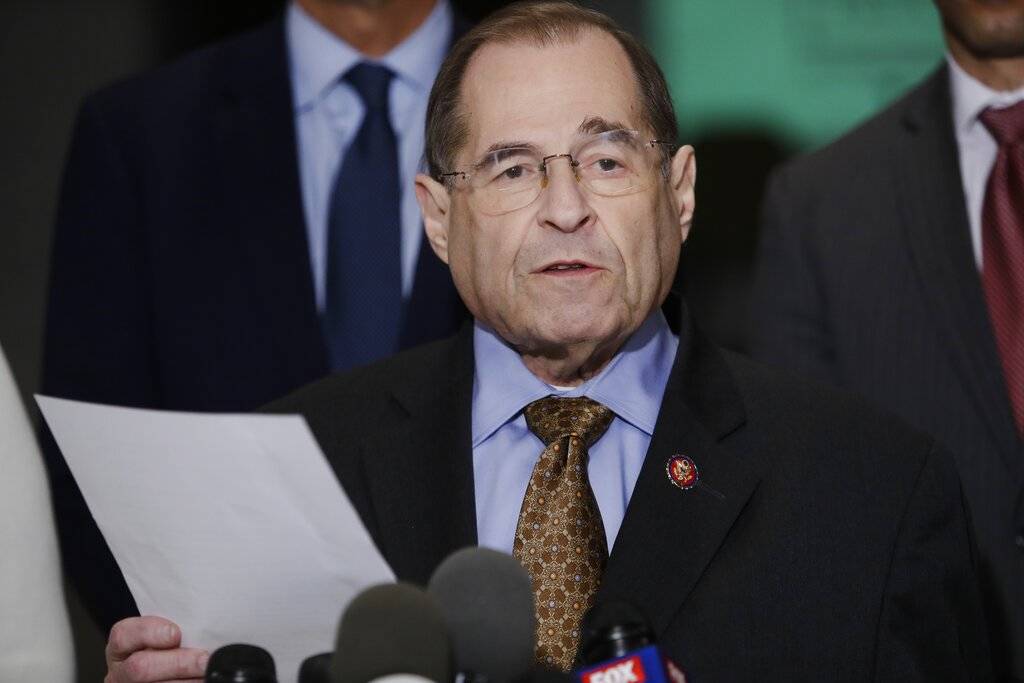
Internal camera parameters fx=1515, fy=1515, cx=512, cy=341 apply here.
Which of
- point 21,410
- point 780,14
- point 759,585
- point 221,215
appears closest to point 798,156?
point 780,14

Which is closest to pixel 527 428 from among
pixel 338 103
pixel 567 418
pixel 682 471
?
pixel 567 418

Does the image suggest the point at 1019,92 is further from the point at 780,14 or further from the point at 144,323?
the point at 144,323

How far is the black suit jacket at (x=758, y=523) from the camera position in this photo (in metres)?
1.86

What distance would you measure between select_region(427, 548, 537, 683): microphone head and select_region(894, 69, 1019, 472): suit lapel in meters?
1.56

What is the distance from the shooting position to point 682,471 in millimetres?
1940

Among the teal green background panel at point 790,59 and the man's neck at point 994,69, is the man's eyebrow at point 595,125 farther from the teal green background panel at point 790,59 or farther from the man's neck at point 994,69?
the teal green background panel at point 790,59

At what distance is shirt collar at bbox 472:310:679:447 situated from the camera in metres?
2.03

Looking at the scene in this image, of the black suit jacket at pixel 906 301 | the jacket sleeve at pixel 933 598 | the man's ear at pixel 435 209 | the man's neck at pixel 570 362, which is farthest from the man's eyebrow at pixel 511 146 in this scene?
the black suit jacket at pixel 906 301

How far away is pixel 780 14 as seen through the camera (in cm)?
335

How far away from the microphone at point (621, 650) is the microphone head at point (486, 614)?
0.06 metres

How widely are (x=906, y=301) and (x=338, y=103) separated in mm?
1124

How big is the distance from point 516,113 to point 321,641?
79 cm

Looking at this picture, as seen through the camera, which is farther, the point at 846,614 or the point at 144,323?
the point at 144,323

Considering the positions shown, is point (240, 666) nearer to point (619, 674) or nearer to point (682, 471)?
point (619, 674)
